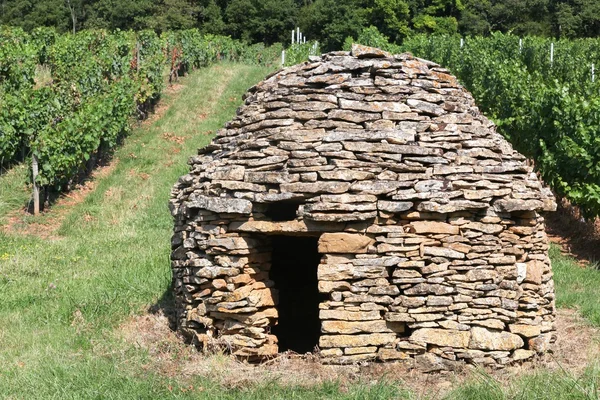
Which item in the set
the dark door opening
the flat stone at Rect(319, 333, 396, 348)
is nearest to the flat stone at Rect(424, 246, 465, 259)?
the flat stone at Rect(319, 333, 396, 348)

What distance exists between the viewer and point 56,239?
48.1ft

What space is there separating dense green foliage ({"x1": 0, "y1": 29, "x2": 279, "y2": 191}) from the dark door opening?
8.32 m

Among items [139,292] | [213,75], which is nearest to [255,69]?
[213,75]

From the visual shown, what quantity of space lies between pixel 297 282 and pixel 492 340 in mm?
A: 3790

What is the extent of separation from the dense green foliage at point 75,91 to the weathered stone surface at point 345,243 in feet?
35.7

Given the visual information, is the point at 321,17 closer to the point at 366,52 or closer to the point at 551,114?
the point at 551,114

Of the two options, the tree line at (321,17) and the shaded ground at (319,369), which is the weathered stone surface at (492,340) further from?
the tree line at (321,17)

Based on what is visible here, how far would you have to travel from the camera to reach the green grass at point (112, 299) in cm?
616

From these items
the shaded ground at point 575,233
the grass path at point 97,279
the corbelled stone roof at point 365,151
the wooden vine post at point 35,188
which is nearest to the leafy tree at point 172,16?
the grass path at point 97,279

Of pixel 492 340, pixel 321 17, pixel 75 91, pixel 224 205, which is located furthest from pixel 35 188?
pixel 321 17

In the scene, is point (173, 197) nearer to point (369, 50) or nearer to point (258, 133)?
point (258, 133)

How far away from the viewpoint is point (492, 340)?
6.84 metres

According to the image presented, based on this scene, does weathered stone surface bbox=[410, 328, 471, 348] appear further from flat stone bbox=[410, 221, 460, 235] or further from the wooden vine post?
the wooden vine post

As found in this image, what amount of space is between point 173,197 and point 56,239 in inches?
280
